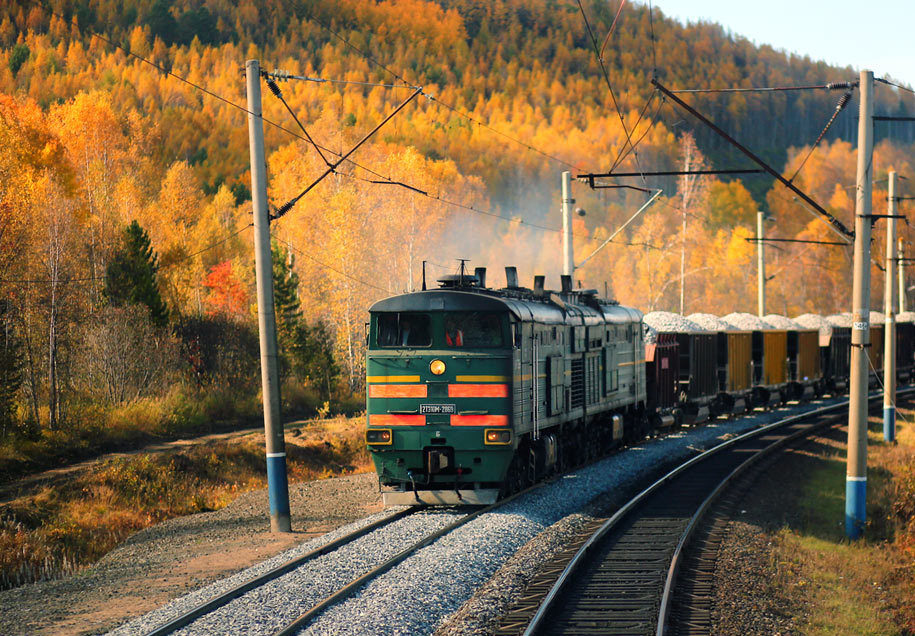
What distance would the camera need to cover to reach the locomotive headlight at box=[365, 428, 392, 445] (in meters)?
17.0

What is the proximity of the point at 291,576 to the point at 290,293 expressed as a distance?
35351 millimetres

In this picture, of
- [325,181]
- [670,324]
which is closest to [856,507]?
[670,324]

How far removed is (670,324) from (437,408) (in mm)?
19292

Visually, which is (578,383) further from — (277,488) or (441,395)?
(277,488)

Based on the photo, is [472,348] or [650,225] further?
[650,225]

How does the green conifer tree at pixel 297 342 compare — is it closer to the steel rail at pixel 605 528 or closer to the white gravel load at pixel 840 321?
the steel rail at pixel 605 528

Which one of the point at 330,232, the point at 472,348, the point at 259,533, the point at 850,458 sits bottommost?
the point at 259,533

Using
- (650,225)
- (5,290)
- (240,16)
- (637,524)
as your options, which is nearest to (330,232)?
(5,290)

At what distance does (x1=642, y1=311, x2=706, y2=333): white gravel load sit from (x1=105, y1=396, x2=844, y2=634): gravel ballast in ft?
51.9

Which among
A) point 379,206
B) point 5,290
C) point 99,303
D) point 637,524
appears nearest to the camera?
point 637,524

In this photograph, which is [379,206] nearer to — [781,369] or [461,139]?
[781,369]

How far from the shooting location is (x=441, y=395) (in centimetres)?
1684

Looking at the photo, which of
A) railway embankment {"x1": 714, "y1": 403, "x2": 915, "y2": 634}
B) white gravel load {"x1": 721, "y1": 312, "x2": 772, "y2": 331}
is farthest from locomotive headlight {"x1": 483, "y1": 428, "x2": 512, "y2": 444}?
white gravel load {"x1": 721, "y1": 312, "x2": 772, "y2": 331}

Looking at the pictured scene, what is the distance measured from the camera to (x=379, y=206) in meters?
55.3
